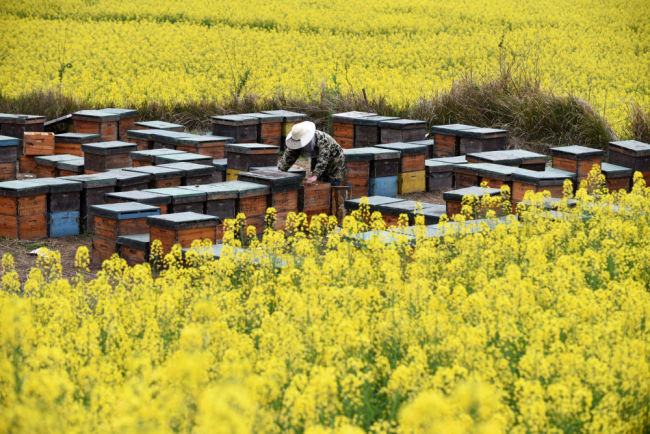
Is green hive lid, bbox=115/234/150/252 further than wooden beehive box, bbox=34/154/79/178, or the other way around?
wooden beehive box, bbox=34/154/79/178

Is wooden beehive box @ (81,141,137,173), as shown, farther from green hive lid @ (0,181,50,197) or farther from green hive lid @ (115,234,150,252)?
green hive lid @ (115,234,150,252)

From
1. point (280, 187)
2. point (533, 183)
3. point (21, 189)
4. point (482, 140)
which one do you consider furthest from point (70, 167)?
point (482, 140)

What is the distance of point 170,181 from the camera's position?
12.0 metres

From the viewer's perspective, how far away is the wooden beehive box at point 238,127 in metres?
15.6

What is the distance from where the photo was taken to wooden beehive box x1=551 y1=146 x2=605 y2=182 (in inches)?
534

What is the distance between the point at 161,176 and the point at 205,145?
259 centimetres

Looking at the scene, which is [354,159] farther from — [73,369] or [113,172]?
[73,369]

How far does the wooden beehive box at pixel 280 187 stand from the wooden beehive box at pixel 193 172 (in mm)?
756

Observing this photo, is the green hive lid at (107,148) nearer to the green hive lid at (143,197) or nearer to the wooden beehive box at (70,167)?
the wooden beehive box at (70,167)

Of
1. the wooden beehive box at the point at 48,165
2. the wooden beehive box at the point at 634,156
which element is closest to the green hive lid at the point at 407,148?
the wooden beehive box at the point at 634,156

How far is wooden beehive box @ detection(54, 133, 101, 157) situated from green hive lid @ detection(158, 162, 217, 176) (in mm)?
3312

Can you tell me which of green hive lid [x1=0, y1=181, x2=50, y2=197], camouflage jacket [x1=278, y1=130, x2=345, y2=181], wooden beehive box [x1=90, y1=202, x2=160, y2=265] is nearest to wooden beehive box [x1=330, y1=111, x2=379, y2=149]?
camouflage jacket [x1=278, y1=130, x2=345, y2=181]

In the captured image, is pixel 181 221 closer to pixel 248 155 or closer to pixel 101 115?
pixel 248 155

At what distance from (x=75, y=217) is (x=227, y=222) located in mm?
2851
